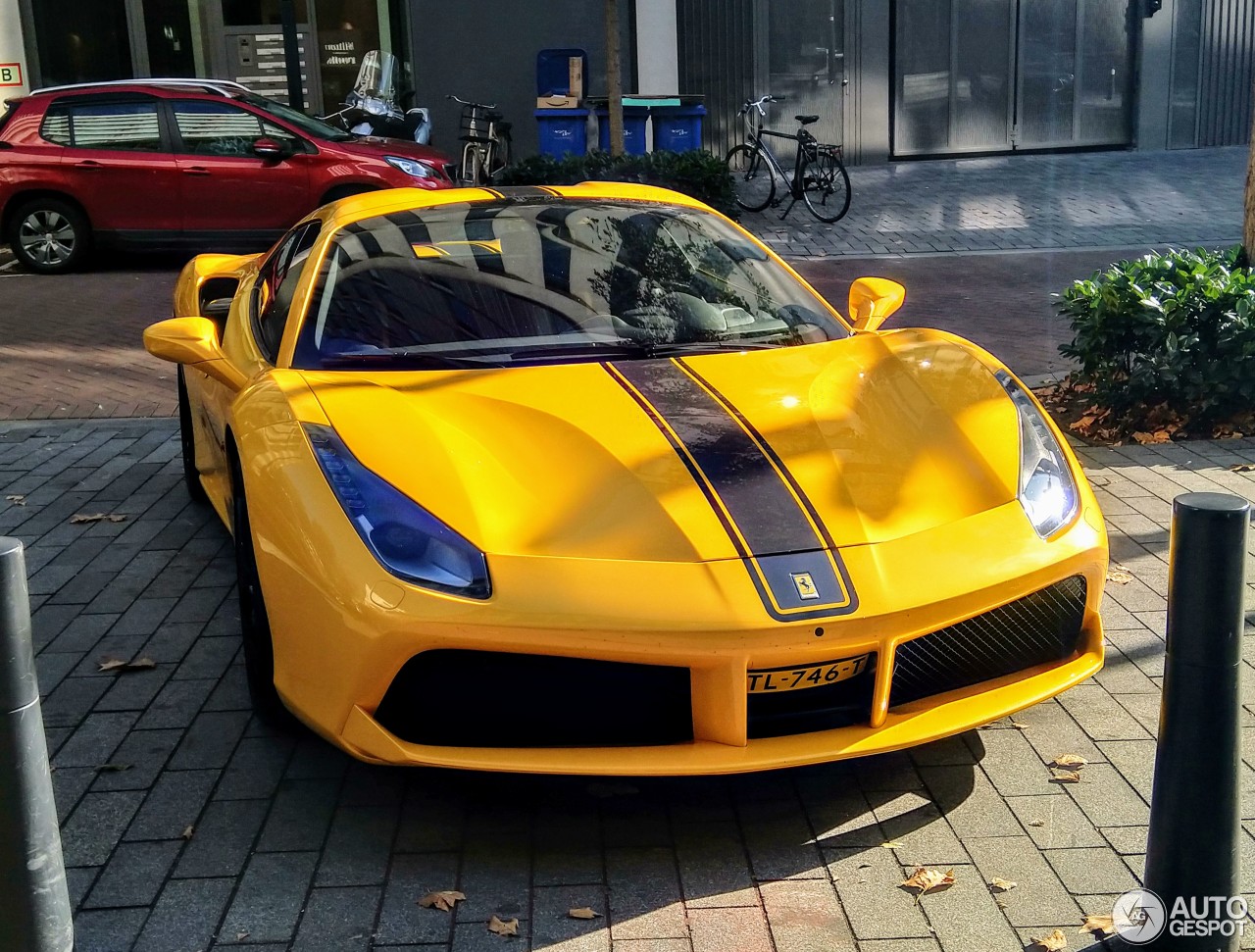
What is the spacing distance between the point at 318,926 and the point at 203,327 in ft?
7.06

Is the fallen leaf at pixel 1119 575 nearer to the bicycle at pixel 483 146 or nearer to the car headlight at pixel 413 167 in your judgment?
the car headlight at pixel 413 167

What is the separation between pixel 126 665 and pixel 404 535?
1.59 m

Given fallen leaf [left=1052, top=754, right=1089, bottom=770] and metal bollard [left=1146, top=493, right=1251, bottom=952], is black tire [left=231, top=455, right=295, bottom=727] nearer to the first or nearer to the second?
fallen leaf [left=1052, top=754, right=1089, bottom=770]

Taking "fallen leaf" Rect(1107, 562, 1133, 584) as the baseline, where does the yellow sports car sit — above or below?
above

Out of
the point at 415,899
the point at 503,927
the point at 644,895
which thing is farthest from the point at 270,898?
the point at 644,895

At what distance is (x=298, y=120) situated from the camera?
42.1 feet

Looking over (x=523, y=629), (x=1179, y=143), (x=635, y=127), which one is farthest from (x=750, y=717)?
(x=1179, y=143)

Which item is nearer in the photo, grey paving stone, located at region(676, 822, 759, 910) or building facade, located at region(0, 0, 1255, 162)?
grey paving stone, located at region(676, 822, 759, 910)

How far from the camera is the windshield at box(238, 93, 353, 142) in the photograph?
12648mm

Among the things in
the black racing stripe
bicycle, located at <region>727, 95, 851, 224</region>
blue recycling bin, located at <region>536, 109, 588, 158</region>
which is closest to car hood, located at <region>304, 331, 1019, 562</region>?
the black racing stripe

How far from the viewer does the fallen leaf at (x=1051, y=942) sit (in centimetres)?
282

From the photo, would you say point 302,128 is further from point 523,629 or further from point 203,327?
point 523,629

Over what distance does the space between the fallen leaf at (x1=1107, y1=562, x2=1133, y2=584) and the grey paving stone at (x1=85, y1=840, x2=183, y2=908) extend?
311 cm

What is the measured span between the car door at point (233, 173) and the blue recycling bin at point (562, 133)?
128 inches
